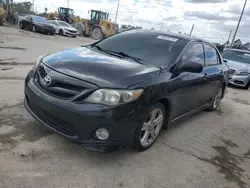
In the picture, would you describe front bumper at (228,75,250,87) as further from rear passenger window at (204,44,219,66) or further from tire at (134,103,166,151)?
tire at (134,103,166,151)

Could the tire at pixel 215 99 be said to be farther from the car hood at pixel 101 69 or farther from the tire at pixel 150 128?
the car hood at pixel 101 69

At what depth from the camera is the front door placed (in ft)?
12.2

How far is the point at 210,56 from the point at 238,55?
21.2 feet

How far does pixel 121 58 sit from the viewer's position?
369 cm

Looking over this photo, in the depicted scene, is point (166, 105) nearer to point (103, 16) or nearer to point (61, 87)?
point (61, 87)

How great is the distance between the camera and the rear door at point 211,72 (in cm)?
482

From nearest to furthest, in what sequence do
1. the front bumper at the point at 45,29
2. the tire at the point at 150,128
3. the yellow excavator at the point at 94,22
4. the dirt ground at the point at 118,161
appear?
the dirt ground at the point at 118,161 < the tire at the point at 150,128 < the front bumper at the point at 45,29 < the yellow excavator at the point at 94,22

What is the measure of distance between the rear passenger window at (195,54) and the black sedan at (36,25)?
21044mm

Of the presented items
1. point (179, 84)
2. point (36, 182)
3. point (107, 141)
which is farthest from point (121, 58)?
point (36, 182)

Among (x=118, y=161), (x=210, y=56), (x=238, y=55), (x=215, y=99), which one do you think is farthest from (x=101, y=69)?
(x=238, y=55)

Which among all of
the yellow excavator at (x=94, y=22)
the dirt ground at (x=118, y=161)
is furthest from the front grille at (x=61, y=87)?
the yellow excavator at (x=94, y=22)

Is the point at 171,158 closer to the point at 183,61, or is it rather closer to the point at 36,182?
the point at 183,61

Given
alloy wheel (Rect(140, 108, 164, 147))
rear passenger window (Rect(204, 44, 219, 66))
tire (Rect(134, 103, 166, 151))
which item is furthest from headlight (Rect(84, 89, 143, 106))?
rear passenger window (Rect(204, 44, 219, 66))

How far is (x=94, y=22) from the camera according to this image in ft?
101
